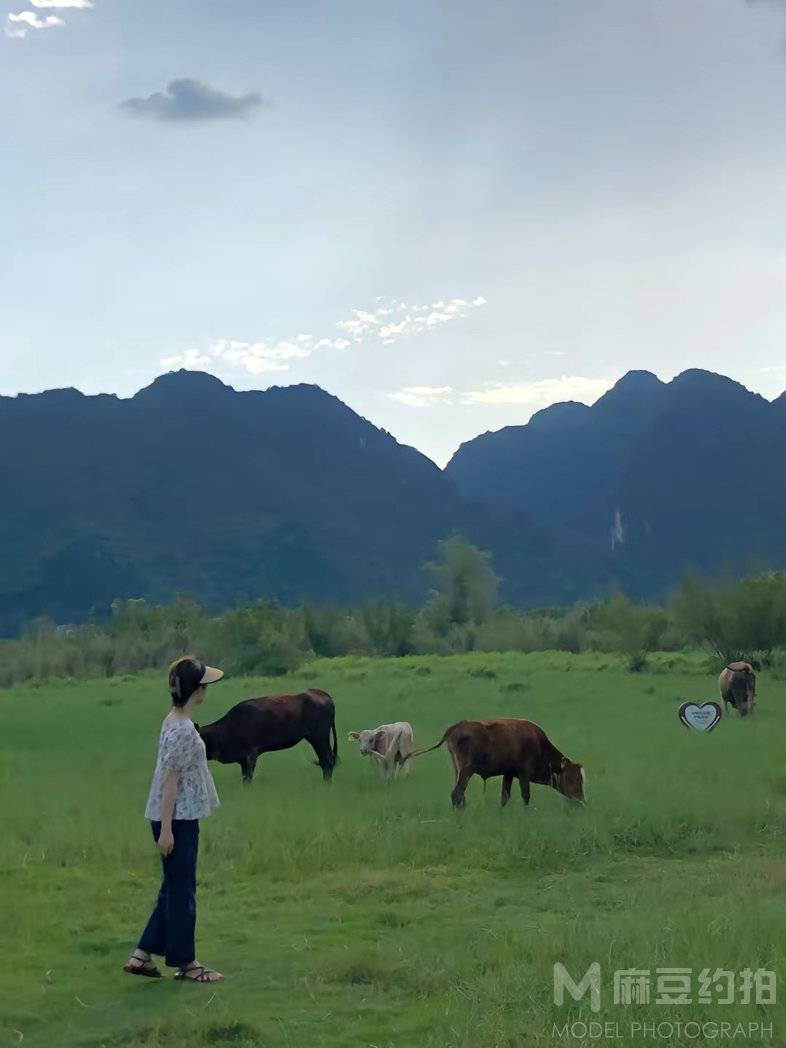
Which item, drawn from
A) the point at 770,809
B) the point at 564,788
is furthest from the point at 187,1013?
the point at 770,809

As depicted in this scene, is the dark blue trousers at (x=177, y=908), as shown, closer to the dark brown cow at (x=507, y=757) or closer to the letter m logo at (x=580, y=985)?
the letter m logo at (x=580, y=985)

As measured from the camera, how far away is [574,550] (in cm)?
16262

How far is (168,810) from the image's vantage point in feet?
22.5

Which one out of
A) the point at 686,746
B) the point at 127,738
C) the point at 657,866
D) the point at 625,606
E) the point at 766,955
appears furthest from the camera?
the point at 625,606

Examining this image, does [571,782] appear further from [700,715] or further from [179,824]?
[179,824]

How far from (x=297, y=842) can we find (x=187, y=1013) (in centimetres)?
472

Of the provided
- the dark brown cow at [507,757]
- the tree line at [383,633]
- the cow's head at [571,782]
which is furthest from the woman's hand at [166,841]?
the tree line at [383,633]

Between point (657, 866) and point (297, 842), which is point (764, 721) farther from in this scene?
point (297, 842)

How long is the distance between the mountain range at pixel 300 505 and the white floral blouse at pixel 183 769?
105m

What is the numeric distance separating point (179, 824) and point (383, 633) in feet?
155

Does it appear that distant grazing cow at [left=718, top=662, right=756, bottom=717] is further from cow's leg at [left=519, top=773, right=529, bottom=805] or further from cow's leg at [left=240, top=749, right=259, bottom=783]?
cow's leg at [left=240, top=749, right=259, bottom=783]

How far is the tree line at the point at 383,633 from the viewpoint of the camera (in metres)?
36.4

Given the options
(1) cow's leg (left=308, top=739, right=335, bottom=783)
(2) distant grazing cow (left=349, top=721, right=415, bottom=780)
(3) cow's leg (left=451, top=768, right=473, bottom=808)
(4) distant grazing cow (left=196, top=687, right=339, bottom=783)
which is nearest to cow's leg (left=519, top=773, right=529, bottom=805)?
(3) cow's leg (left=451, top=768, right=473, bottom=808)

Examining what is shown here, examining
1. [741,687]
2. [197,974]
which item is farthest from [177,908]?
[741,687]
